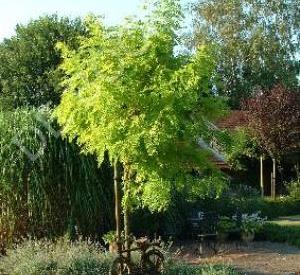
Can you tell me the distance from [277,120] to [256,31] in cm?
1279

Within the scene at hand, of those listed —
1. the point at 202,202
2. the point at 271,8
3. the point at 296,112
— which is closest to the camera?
the point at 202,202

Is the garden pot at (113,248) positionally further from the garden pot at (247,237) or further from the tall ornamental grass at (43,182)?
the garden pot at (247,237)

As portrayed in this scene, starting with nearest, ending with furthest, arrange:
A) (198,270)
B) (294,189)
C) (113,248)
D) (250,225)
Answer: (198,270) → (113,248) → (250,225) → (294,189)

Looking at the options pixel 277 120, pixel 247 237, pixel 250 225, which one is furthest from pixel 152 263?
pixel 277 120

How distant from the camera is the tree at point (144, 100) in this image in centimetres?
771

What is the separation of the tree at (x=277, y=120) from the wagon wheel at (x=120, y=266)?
19.2 metres

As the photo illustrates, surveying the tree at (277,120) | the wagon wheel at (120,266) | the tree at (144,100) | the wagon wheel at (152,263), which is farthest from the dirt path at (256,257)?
the tree at (277,120)

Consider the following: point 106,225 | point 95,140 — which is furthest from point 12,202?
point 95,140

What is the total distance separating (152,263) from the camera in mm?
8891

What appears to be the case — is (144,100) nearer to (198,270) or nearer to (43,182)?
(198,270)

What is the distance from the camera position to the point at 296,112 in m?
27.2

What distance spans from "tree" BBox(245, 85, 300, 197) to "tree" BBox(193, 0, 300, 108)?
36.9ft

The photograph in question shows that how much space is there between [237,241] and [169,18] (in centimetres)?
713

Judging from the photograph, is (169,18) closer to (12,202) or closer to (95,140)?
(95,140)
